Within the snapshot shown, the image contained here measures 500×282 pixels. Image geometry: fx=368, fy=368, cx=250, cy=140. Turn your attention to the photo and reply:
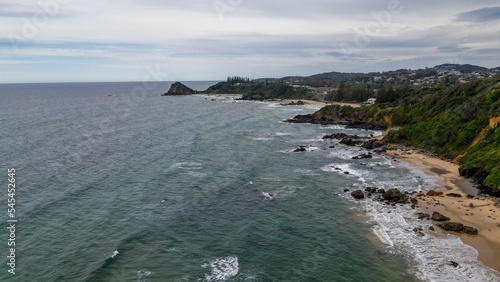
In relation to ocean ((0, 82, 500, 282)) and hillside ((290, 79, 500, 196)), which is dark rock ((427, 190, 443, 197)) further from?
hillside ((290, 79, 500, 196))

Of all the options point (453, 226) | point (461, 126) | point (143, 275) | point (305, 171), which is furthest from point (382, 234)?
point (461, 126)

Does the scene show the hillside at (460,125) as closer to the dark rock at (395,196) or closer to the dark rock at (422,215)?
the dark rock at (395,196)

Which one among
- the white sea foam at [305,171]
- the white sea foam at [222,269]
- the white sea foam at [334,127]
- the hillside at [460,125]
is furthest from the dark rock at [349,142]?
the white sea foam at [222,269]

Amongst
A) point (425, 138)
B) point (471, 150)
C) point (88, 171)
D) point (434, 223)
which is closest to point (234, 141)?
point (88, 171)

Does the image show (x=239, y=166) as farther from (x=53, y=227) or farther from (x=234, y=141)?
(x=53, y=227)

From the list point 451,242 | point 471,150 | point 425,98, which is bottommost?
point 451,242

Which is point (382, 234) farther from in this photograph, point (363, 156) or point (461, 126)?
point (461, 126)

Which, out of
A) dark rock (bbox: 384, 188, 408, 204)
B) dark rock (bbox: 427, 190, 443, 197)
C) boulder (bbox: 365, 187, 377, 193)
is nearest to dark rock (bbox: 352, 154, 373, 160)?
boulder (bbox: 365, 187, 377, 193)
